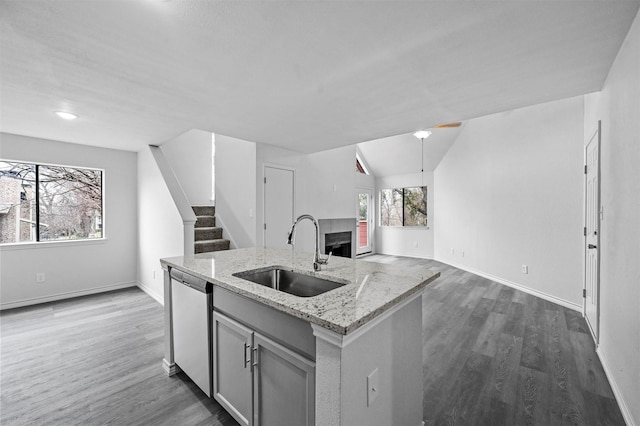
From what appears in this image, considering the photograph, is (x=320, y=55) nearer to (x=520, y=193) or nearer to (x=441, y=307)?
(x=441, y=307)

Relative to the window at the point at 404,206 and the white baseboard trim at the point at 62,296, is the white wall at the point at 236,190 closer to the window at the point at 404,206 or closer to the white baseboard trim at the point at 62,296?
the white baseboard trim at the point at 62,296

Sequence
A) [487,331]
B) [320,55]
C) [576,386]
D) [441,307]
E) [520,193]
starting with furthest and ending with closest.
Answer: [520,193]
[441,307]
[487,331]
[576,386]
[320,55]

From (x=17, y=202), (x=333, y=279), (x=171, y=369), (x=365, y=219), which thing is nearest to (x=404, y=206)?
(x=365, y=219)

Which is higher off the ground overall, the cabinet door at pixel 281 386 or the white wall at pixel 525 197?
the white wall at pixel 525 197

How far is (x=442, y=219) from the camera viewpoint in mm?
6941

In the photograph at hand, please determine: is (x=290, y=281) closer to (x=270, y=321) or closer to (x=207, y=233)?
(x=270, y=321)

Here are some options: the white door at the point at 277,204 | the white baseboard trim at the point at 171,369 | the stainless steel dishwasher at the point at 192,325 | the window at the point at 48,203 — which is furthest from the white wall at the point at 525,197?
the window at the point at 48,203

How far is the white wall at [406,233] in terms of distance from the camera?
7.43 meters

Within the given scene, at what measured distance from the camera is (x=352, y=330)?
38.9 inches

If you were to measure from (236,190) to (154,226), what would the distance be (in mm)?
1293

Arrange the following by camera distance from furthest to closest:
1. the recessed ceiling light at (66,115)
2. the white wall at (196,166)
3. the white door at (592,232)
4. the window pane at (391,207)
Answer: the window pane at (391,207), the white wall at (196,166), the recessed ceiling light at (66,115), the white door at (592,232)

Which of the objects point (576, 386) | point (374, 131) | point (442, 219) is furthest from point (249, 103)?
point (442, 219)

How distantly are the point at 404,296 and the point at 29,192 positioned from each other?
5168 mm

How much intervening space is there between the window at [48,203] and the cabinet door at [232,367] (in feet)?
13.1
